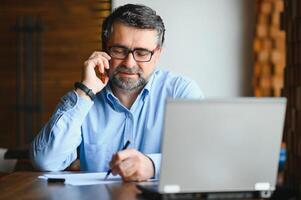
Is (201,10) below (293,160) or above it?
above

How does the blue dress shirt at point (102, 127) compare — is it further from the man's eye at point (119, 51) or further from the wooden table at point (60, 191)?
the wooden table at point (60, 191)

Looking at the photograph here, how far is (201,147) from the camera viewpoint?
1725 mm

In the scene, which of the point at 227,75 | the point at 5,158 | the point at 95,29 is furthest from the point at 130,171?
the point at 95,29

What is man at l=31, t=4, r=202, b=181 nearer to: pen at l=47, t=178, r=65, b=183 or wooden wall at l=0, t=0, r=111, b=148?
pen at l=47, t=178, r=65, b=183

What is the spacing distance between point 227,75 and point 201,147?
9.91ft

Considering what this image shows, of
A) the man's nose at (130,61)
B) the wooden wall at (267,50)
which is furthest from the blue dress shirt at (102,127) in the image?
the wooden wall at (267,50)

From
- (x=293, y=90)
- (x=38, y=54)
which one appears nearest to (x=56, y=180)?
(x=293, y=90)

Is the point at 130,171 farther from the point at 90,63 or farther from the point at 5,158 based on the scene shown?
the point at 5,158

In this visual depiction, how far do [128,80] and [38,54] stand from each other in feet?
9.83

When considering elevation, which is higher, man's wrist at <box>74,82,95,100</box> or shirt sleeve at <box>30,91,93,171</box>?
man's wrist at <box>74,82,95,100</box>

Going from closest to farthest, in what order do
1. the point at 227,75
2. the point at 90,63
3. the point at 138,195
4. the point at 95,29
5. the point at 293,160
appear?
the point at 138,195 < the point at 293,160 < the point at 90,63 < the point at 227,75 < the point at 95,29

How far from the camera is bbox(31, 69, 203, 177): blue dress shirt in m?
2.58

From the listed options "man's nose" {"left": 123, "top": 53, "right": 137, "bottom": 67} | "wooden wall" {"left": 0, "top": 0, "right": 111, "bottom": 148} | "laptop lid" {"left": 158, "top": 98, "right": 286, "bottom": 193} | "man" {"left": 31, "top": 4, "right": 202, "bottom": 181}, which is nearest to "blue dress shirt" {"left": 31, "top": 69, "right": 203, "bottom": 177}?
"man" {"left": 31, "top": 4, "right": 202, "bottom": 181}

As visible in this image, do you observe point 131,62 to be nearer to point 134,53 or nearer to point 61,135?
point 134,53
